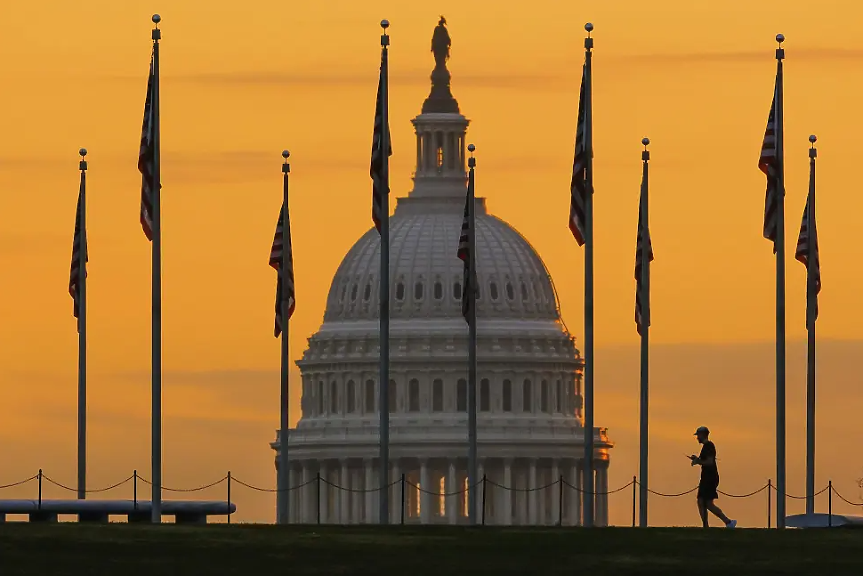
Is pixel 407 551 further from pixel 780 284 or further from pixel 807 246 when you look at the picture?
pixel 807 246

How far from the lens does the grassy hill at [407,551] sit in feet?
285

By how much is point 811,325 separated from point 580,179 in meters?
15.8

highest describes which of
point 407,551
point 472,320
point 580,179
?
point 580,179

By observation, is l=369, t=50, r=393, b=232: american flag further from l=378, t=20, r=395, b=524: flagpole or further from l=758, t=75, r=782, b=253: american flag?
l=758, t=75, r=782, b=253: american flag

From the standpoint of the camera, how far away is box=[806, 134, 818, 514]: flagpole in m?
135

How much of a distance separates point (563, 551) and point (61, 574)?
12.3 m

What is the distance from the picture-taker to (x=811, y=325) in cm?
13888

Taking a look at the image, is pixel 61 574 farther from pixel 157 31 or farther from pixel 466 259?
pixel 466 259

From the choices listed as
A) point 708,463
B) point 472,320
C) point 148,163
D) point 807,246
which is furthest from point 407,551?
point 472,320

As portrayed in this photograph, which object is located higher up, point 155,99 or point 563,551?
point 155,99

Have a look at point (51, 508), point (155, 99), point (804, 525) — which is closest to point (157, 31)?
point (155, 99)

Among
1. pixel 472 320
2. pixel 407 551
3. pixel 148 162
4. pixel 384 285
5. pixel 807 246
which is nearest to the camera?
pixel 407 551

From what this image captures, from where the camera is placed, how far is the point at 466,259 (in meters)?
139

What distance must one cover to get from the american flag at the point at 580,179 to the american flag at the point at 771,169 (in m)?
5.40
